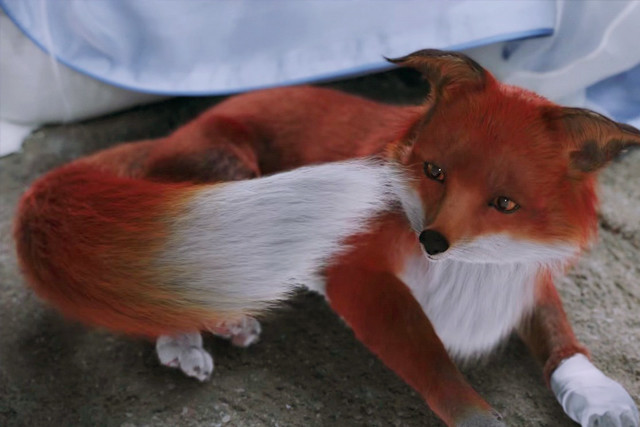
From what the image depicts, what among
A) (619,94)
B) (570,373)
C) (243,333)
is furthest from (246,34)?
(570,373)

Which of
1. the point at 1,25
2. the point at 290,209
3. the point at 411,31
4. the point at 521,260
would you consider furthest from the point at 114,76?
the point at 521,260

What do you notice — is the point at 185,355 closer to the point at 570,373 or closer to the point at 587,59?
the point at 570,373

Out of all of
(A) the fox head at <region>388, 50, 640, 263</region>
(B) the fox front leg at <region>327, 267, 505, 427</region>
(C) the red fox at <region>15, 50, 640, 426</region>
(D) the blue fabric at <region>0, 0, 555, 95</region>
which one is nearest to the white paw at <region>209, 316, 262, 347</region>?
(C) the red fox at <region>15, 50, 640, 426</region>

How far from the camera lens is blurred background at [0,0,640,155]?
4.31 ft

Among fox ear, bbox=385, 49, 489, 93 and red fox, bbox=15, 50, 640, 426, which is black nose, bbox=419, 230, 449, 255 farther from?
fox ear, bbox=385, 49, 489, 93

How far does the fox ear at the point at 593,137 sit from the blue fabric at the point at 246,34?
0.58m

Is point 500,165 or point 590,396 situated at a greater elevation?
point 500,165

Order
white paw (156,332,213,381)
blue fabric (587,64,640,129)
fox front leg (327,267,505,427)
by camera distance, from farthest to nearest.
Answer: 1. blue fabric (587,64,640,129)
2. white paw (156,332,213,381)
3. fox front leg (327,267,505,427)

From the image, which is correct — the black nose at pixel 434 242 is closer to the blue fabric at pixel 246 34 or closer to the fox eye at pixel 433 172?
the fox eye at pixel 433 172

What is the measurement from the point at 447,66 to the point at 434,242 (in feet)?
0.70

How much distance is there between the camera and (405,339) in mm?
903

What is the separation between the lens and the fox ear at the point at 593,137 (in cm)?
75

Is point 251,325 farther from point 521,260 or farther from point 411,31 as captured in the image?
point 411,31

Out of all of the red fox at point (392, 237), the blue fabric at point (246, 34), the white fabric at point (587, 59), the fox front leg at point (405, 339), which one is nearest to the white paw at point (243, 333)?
the red fox at point (392, 237)
